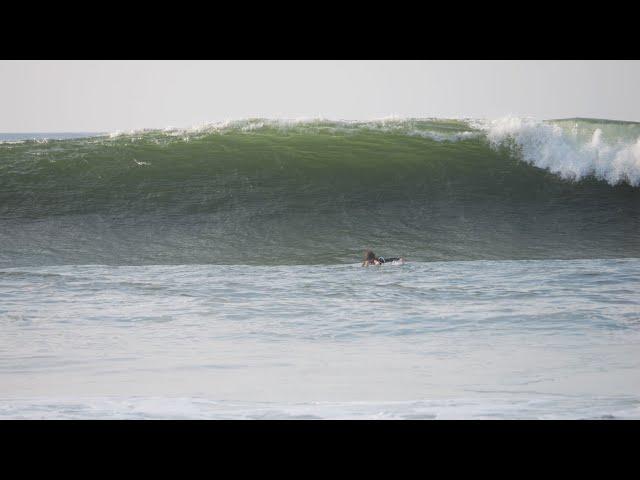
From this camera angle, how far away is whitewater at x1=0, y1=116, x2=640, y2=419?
4547 mm

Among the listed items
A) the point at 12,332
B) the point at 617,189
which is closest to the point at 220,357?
the point at 12,332

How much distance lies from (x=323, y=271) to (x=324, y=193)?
11.7ft

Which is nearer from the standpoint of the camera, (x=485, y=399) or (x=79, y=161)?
(x=485, y=399)

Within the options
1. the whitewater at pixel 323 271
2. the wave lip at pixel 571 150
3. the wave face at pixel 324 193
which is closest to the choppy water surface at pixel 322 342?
the whitewater at pixel 323 271

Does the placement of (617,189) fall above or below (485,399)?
above

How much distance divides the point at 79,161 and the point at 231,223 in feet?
Answer: 13.2

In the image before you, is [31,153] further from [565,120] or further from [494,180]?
[565,120]

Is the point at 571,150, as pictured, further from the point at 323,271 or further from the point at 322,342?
the point at 322,342

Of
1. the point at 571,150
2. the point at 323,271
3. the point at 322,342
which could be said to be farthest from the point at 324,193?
the point at 322,342

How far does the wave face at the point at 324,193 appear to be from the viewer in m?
10.0

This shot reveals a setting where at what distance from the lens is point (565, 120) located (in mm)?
11992

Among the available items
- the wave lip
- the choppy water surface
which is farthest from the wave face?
the choppy water surface

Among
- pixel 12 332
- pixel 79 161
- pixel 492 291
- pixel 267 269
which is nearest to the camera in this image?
pixel 12 332

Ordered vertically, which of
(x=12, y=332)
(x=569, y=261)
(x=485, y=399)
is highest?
(x=569, y=261)
